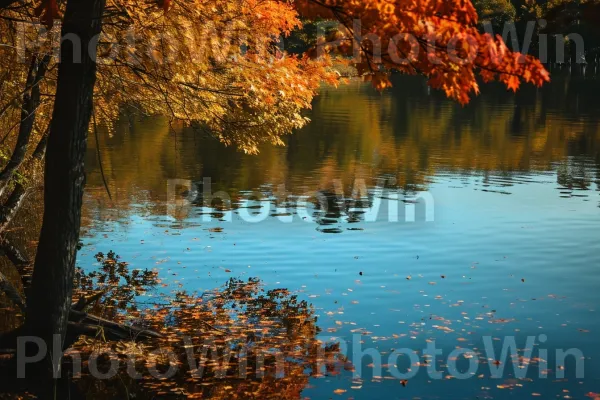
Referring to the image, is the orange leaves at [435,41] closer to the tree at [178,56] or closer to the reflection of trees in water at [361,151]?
the tree at [178,56]

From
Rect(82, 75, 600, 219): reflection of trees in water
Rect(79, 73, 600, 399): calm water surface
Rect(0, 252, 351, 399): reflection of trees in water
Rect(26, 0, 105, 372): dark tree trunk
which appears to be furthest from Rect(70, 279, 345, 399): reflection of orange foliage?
Rect(82, 75, 600, 219): reflection of trees in water

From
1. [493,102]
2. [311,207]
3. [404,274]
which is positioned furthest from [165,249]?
[493,102]

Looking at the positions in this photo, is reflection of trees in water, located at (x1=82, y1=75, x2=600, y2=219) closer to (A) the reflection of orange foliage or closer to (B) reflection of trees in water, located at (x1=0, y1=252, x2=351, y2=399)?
(B) reflection of trees in water, located at (x1=0, y1=252, x2=351, y2=399)

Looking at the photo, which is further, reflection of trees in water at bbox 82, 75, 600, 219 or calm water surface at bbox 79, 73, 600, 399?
reflection of trees in water at bbox 82, 75, 600, 219

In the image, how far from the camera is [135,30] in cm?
1513

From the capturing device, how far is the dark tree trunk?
10.6 m

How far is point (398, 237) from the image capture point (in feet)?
74.7

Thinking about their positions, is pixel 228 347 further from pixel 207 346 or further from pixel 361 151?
pixel 361 151

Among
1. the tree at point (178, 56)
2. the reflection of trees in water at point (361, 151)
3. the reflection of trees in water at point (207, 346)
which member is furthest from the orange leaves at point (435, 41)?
the reflection of trees in water at point (361, 151)

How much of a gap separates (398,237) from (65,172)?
13.2 metres

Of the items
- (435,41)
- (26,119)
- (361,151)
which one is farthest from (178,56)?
(361,151)

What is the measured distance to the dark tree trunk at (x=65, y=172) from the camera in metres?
10.6

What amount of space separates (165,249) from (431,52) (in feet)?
40.4

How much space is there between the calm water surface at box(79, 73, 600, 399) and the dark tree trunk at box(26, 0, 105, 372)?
3.47 m
